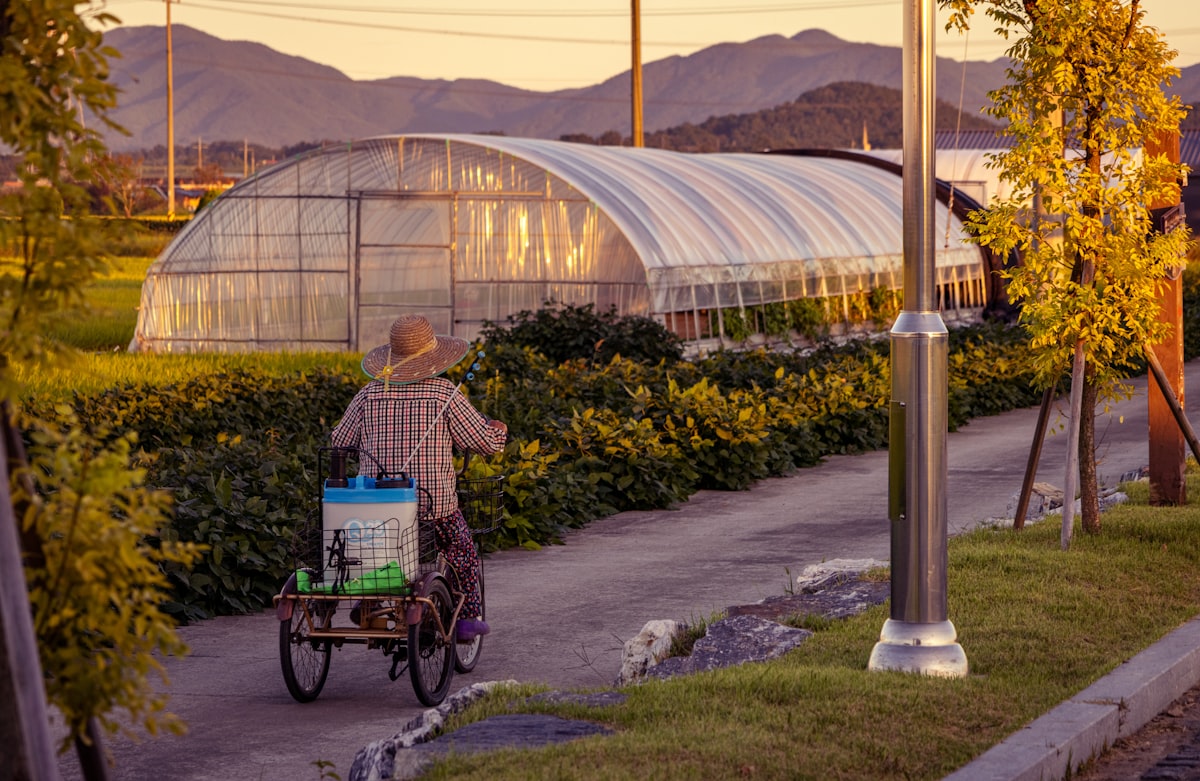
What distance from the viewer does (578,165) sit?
27.4 meters

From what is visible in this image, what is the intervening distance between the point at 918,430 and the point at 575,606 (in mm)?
3324

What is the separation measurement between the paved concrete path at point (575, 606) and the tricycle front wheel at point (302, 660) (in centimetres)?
8

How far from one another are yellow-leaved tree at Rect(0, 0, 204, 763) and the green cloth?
353 centimetres

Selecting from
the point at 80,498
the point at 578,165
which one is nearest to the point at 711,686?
the point at 80,498

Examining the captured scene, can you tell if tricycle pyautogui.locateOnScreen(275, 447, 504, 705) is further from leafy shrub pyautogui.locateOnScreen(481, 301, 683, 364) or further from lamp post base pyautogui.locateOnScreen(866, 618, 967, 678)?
leafy shrub pyautogui.locateOnScreen(481, 301, 683, 364)

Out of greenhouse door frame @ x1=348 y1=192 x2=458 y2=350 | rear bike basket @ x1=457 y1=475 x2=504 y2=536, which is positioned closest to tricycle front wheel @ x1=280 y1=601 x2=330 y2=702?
rear bike basket @ x1=457 y1=475 x2=504 y2=536

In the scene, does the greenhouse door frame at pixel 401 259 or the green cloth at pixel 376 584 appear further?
the greenhouse door frame at pixel 401 259

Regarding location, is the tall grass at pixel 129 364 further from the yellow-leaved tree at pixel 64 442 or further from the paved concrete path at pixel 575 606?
the yellow-leaved tree at pixel 64 442

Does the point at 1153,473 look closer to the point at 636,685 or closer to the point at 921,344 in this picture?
the point at 921,344

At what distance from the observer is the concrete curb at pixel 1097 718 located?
6195 millimetres

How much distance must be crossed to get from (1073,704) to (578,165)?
69.1 ft

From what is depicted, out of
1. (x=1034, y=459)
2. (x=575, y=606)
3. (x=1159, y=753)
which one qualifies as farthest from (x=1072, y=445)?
(x=1159, y=753)

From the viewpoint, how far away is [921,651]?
291 inches

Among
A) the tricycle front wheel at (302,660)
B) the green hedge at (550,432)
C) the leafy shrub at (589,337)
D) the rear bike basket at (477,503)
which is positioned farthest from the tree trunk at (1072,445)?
the leafy shrub at (589,337)
